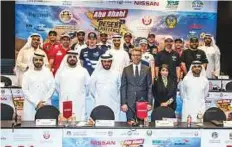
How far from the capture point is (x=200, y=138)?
214 inches

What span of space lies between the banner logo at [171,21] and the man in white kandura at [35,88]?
4879mm

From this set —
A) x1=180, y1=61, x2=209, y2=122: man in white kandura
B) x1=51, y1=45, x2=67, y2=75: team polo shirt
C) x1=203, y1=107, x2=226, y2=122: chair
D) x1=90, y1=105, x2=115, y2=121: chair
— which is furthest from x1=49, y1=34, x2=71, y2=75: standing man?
x1=203, y1=107, x2=226, y2=122: chair

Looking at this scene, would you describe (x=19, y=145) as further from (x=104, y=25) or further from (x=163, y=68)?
(x=104, y=25)

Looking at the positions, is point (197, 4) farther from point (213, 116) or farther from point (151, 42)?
point (213, 116)

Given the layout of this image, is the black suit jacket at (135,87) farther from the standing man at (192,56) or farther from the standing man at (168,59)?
the standing man at (192,56)

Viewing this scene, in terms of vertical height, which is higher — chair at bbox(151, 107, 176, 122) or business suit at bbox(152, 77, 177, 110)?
business suit at bbox(152, 77, 177, 110)

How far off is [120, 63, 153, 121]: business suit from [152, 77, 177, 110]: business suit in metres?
0.40

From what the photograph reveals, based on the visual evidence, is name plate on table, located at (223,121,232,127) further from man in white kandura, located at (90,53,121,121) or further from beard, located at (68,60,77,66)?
beard, located at (68,60,77,66)

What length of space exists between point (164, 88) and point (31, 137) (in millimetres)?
2922

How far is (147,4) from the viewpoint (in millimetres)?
11406

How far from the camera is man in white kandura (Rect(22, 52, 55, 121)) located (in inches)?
289

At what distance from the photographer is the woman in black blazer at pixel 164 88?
24.7ft

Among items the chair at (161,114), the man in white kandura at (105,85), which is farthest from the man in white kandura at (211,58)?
the chair at (161,114)

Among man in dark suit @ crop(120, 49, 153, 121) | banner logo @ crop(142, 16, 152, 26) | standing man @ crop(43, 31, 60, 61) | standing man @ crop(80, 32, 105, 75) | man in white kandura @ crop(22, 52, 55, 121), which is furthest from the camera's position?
banner logo @ crop(142, 16, 152, 26)
